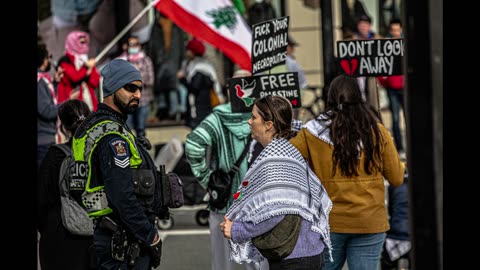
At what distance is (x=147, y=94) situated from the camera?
51.4ft

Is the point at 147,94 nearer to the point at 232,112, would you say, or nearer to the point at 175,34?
the point at 175,34

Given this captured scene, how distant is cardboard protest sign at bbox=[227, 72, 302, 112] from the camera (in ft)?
27.3

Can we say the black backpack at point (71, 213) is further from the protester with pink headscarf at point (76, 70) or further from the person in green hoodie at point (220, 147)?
the protester with pink headscarf at point (76, 70)

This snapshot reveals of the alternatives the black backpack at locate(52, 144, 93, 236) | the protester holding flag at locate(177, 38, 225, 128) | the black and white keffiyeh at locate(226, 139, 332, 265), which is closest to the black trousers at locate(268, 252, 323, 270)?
the black and white keffiyeh at locate(226, 139, 332, 265)

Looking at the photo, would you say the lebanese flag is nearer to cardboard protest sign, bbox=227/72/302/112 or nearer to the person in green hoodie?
cardboard protest sign, bbox=227/72/302/112

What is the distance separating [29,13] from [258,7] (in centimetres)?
1300

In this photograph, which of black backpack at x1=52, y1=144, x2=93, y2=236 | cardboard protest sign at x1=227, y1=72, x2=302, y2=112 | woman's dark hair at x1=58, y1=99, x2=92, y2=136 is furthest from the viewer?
cardboard protest sign at x1=227, y1=72, x2=302, y2=112

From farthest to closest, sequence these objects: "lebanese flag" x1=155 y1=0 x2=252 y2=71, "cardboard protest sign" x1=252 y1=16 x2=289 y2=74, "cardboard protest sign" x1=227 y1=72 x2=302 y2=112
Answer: "lebanese flag" x1=155 y1=0 x2=252 y2=71, "cardboard protest sign" x1=252 y1=16 x2=289 y2=74, "cardboard protest sign" x1=227 y1=72 x2=302 y2=112

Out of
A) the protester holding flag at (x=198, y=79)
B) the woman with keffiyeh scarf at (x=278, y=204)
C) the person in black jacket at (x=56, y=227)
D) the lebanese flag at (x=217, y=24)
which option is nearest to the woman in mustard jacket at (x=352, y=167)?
the woman with keffiyeh scarf at (x=278, y=204)

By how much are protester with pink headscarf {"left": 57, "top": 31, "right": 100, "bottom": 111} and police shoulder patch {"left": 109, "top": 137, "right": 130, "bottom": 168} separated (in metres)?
6.89

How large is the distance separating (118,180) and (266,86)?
9.93 ft

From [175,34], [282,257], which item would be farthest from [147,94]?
[282,257]

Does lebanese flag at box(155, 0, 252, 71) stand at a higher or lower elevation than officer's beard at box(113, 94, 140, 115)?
higher

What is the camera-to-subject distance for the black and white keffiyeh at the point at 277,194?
5609 mm
